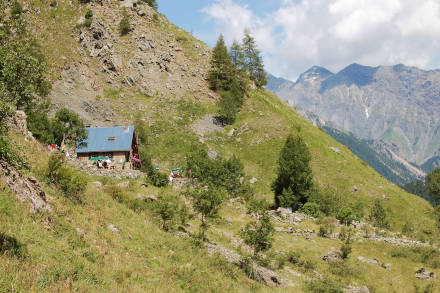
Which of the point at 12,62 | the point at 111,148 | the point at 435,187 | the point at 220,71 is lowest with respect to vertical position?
the point at 111,148

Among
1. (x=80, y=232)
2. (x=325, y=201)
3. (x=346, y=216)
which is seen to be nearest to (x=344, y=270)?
(x=346, y=216)

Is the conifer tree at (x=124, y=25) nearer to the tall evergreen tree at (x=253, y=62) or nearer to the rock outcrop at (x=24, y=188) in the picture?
the tall evergreen tree at (x=253, y=62)

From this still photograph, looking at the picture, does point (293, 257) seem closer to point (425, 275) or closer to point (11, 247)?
point (425, 275)

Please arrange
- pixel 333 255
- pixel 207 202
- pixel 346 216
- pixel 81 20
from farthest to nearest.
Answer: pixel 81 20 → pixel 346 216 → pixel 333 255 → pixel 207 202

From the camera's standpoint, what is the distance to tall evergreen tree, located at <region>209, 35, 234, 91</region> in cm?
9038

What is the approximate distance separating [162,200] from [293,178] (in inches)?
1295

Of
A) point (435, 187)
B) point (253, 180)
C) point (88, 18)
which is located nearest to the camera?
point (253, 180)

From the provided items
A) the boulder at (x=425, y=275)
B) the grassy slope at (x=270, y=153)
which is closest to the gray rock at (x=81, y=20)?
the grassy slope at (x=270, y=153)

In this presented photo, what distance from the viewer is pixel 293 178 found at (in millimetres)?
55031

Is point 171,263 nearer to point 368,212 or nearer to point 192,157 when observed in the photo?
point 192,157

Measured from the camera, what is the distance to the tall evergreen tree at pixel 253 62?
355 ft

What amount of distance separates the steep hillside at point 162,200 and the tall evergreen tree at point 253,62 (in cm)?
1046

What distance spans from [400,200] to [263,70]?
63615 millimetres

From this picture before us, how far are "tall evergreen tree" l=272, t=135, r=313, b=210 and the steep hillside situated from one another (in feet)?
15.8
